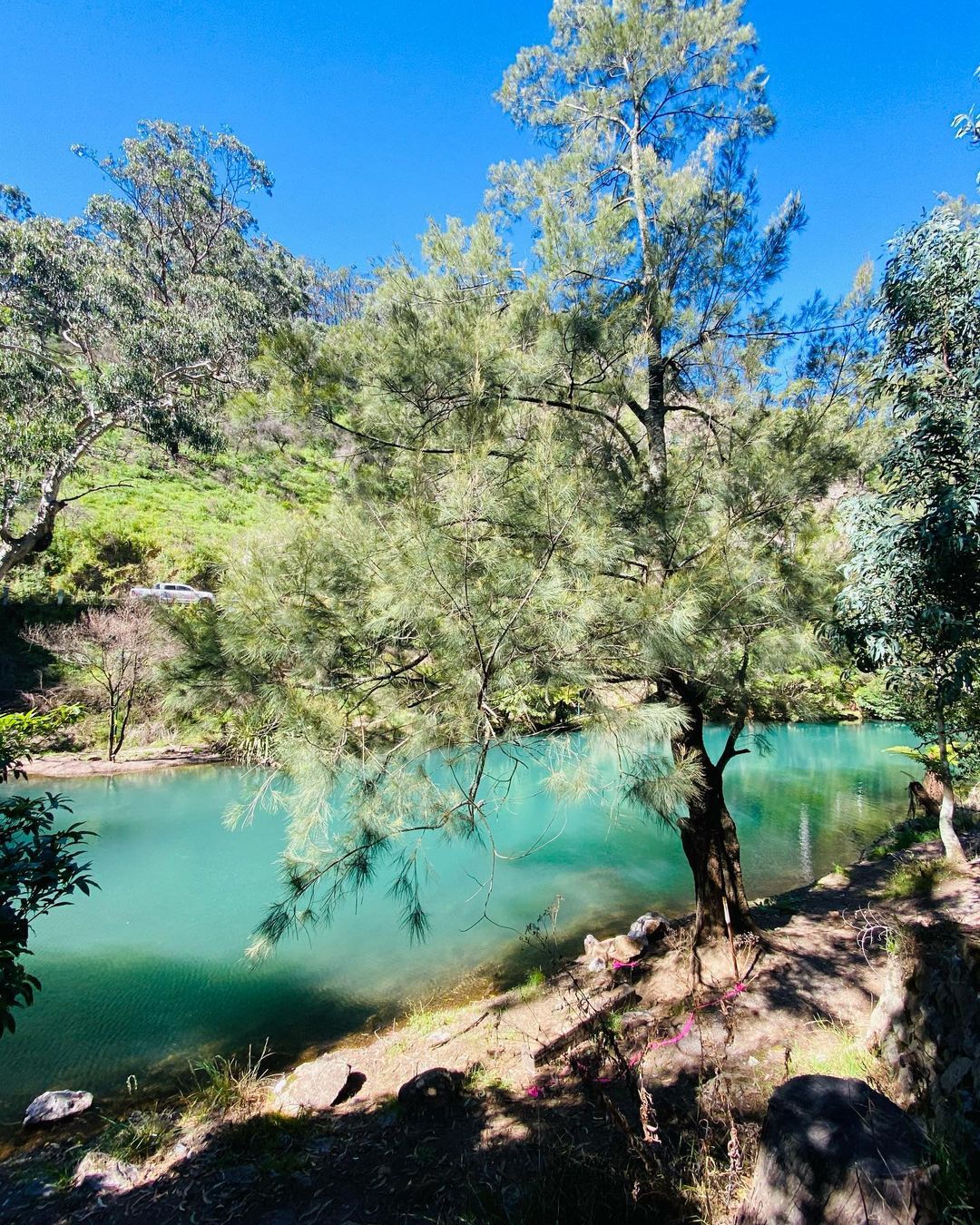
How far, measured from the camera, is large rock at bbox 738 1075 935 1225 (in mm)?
1129

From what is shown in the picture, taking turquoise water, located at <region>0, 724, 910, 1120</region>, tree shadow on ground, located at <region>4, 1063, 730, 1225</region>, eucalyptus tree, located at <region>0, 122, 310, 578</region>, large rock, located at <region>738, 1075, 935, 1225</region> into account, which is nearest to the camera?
large rock, located at <region>738, 1075, 935, 1225</region>

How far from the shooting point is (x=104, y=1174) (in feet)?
8.22

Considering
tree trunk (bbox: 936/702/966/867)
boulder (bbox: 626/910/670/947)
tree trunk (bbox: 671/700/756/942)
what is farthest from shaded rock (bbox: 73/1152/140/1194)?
tree trunk (bbox: 936/702/966/867)

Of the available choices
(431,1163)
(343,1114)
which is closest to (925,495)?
(431,1163)

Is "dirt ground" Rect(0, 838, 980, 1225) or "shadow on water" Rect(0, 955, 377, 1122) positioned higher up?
"dirt ground" Rect(0, 838, 980, 1225)

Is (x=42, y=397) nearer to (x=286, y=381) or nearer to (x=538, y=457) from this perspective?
(x=286, y=381)

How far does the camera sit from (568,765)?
2646 millimetres

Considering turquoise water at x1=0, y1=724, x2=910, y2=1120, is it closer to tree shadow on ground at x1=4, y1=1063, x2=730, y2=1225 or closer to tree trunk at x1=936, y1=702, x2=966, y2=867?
tree shadow on ground at x1=4, y1=1063, x2=730, y2=1225

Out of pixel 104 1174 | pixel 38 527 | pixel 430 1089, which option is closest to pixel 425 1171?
pixel 430 1089

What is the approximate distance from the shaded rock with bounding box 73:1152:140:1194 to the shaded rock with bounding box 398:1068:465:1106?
1129 millimetres

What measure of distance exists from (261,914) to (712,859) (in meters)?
4.68

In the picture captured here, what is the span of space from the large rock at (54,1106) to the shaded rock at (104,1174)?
0.81 metres

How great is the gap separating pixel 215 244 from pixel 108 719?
1311 centimetres

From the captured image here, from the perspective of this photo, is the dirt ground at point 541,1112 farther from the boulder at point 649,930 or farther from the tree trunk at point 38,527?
the tree trunk at point 38,527
